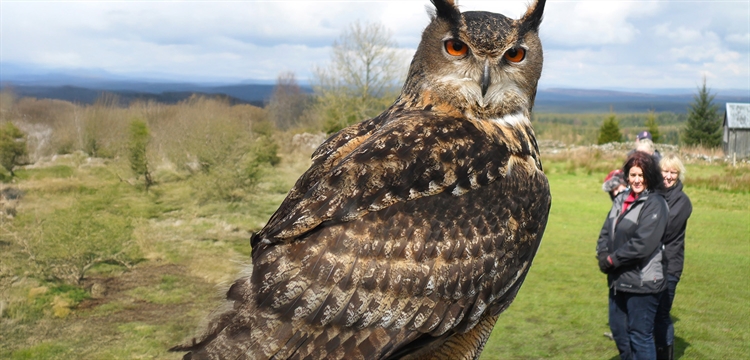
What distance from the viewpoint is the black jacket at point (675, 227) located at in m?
5.36

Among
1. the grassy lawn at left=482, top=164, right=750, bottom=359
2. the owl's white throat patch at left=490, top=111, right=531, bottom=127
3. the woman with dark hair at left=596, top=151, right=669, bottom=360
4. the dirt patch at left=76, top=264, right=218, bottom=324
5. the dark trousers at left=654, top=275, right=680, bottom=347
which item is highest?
the owl's white throat patch at left=490, top=111, right=531, bottom=127

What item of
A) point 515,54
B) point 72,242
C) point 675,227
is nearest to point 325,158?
point 515,54

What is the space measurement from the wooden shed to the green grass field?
777cm

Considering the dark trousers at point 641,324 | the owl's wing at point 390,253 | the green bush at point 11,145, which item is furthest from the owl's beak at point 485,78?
the green bush at point 11,145

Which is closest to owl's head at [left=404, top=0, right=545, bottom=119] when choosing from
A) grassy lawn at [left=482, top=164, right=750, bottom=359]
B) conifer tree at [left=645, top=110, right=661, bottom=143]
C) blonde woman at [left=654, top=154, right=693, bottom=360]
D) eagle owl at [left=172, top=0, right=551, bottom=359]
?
eagle owl at [left=172, top=0, right=551, bottom=359]

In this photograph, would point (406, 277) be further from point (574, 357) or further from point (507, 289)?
point (574, 357)

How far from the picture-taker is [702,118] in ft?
121

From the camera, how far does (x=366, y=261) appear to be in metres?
1.97

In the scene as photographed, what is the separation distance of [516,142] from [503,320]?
6.08 m

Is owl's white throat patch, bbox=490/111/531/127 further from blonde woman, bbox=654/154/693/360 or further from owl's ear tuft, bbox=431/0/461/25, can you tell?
blonde woman, bbox=654/154/693/360

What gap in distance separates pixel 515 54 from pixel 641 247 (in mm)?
2896

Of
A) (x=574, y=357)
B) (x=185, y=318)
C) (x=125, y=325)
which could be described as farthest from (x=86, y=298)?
(x=574, y=357)

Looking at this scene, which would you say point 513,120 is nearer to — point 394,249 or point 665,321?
point 394,249

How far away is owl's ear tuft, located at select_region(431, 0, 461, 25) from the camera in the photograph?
2.57 metres
